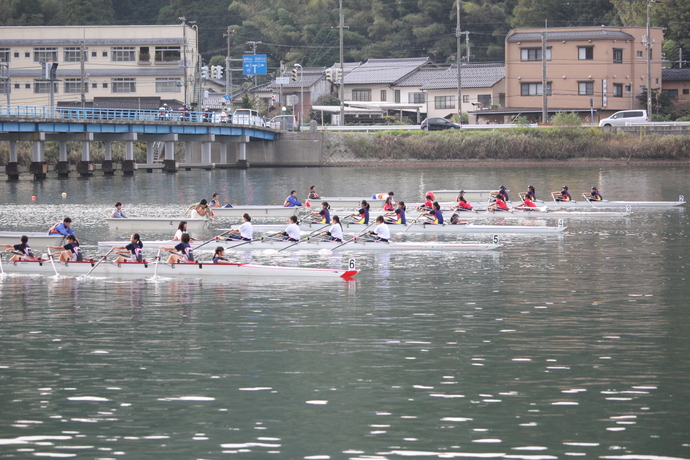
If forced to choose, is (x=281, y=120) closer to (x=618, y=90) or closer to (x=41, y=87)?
(x=41, y=87)

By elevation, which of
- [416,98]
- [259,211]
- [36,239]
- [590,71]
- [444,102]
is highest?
[590,71]

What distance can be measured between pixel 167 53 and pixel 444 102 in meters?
31.7

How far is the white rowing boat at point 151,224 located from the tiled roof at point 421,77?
6723cm

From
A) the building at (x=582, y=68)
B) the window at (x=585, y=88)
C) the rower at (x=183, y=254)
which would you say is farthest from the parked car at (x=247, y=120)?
the rower at (x=183, y=254)

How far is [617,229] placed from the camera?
3891 centimetres

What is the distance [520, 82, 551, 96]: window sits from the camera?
92.3m

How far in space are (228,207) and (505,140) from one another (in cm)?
4614

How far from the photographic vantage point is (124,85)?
10394cm

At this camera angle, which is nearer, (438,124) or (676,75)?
(438,124)

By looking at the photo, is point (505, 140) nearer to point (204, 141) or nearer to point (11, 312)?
point (204, 141)

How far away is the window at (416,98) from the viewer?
103062mm

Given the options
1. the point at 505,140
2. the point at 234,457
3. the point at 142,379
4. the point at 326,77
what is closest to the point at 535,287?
the point at 142,379

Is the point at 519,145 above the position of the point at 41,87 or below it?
below

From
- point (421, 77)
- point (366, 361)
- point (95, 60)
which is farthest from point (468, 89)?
point (366, 361)
